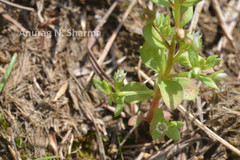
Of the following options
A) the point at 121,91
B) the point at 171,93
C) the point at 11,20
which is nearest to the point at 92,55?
the point at 121,91

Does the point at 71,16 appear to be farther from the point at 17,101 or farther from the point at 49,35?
the point at 17,101

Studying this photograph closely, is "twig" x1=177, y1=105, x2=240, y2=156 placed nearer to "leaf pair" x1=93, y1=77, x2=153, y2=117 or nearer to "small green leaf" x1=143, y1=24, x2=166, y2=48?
"leaf pair" x1=93, y1=77, x2=153, y2=117

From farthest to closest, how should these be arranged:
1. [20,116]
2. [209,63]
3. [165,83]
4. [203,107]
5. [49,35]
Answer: [49,35] → [203,107] → [20,116] → [165,83] → [209,63]

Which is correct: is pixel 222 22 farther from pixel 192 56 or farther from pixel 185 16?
pixel 192 56

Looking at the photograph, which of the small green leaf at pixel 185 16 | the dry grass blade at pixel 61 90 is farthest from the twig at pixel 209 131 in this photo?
the dry grass blade at pixel 61 90

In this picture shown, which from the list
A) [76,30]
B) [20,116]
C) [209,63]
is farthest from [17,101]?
[209,63]

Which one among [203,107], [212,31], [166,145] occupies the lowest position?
[166,145]

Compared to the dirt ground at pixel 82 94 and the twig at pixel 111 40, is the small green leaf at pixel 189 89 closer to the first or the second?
the dirt ground at pixel 82 94
